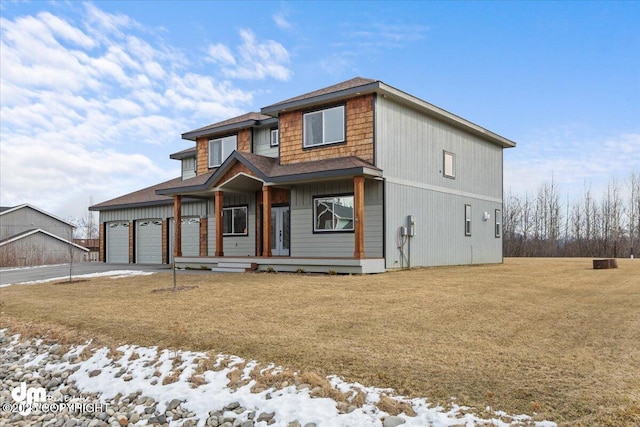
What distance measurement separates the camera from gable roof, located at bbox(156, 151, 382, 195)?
1358 centimetres

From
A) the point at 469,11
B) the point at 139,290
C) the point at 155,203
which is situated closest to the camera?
the point at 139,290

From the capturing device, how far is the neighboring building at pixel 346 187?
569 inches

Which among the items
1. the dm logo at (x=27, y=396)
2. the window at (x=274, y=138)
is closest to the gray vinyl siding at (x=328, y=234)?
the window at (x=274, y=138)

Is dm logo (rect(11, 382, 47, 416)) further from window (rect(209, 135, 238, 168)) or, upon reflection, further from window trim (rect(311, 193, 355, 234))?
window (rect(209, 135, 238, 168))

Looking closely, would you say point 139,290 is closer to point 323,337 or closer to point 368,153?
point 323,337

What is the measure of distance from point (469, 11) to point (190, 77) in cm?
1027

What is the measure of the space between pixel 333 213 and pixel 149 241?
1169 cm

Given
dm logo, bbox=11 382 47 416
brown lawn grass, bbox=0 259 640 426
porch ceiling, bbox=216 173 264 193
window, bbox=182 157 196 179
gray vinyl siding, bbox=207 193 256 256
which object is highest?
window, bbox=182 157 196 179

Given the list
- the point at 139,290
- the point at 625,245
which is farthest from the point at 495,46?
the point at 625,245

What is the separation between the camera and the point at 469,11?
16.3 meters

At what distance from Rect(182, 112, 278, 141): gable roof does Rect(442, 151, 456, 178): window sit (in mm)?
6375

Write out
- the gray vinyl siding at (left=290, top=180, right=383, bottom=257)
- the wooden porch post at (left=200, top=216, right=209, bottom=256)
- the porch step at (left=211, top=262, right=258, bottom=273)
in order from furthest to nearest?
the wooden porch post at (left=200, top=216, right=209, bottom=256), the porch step at (left=211, top=262, right=258, bottom=273), the gray vinyl siding at (left=290, top=180, right=383, bottom=257)

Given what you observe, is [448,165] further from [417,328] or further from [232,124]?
[417,328]

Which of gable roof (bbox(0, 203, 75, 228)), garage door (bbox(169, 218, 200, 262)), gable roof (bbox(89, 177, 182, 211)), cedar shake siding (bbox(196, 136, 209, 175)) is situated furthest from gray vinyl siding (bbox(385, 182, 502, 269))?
gable roof (bbox(0, 203, 75, 228))
